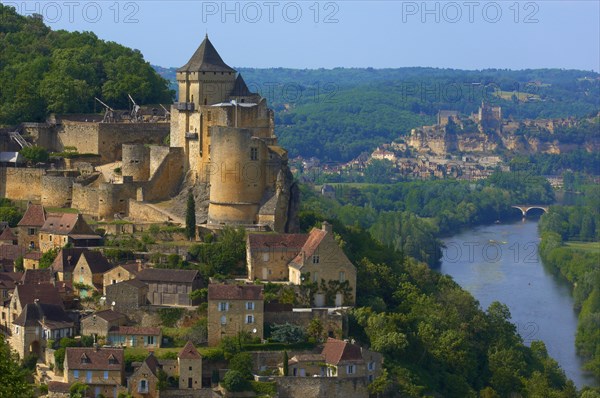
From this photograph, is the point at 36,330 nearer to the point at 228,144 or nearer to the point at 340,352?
the point at 340,352

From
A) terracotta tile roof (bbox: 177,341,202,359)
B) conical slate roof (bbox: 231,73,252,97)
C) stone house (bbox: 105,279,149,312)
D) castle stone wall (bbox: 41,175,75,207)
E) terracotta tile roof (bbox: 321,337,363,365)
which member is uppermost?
conical slate roof (bbox: 231,73,252,97)

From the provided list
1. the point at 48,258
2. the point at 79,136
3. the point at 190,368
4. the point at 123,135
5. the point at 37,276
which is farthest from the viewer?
the point at 79,136

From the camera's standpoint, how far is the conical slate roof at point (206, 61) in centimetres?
4612

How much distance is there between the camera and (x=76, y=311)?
127 ft

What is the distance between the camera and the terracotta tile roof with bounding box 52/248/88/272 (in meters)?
40.4

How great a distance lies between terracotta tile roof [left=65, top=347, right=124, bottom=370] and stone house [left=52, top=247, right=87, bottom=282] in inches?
194

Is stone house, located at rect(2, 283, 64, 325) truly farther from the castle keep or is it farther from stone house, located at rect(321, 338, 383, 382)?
stone house, located at rect(321, 338, 383, 382)

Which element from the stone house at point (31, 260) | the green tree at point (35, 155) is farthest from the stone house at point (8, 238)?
the green tree at point (35, 155)

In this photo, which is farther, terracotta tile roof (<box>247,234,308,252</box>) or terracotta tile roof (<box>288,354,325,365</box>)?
terracotta tile roof (<box>247,234,308,252</box>)

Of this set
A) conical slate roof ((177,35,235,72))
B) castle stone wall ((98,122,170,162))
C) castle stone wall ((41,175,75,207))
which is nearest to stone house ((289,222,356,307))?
conical slate roof ((177,35,235,72))

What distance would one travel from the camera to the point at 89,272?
39.9 meters

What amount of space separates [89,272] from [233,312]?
15.9 feet

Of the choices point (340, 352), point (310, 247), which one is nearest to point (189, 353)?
point (340, 352)

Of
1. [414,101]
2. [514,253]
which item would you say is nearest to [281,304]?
[514,253]
